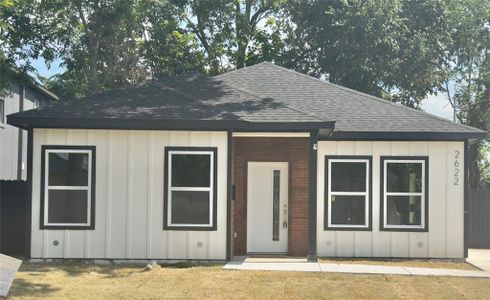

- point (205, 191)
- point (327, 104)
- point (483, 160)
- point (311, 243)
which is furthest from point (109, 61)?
point (483, 160)

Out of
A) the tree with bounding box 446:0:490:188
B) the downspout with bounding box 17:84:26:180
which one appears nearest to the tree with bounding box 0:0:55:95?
the downspout with bounding box 17:84:26:180

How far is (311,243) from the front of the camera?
41.7 feet

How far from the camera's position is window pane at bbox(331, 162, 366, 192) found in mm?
14375

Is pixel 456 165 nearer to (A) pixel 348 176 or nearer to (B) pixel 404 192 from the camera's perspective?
(B) pixel 404 192

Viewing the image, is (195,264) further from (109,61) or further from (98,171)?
(109,61)

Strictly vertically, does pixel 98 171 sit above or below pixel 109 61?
below

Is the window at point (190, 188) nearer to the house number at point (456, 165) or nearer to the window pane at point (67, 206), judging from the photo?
the window pane at point (67, 206)

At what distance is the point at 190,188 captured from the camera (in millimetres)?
12734

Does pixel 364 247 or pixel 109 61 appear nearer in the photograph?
pixel 364 247

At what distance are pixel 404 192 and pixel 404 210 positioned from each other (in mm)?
414

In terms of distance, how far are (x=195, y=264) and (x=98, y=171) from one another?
2741 millimetres

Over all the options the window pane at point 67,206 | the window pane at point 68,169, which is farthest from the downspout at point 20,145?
the window pane at point 67,206

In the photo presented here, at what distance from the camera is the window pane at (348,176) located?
14.4 m

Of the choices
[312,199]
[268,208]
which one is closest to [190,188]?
[312,199]
